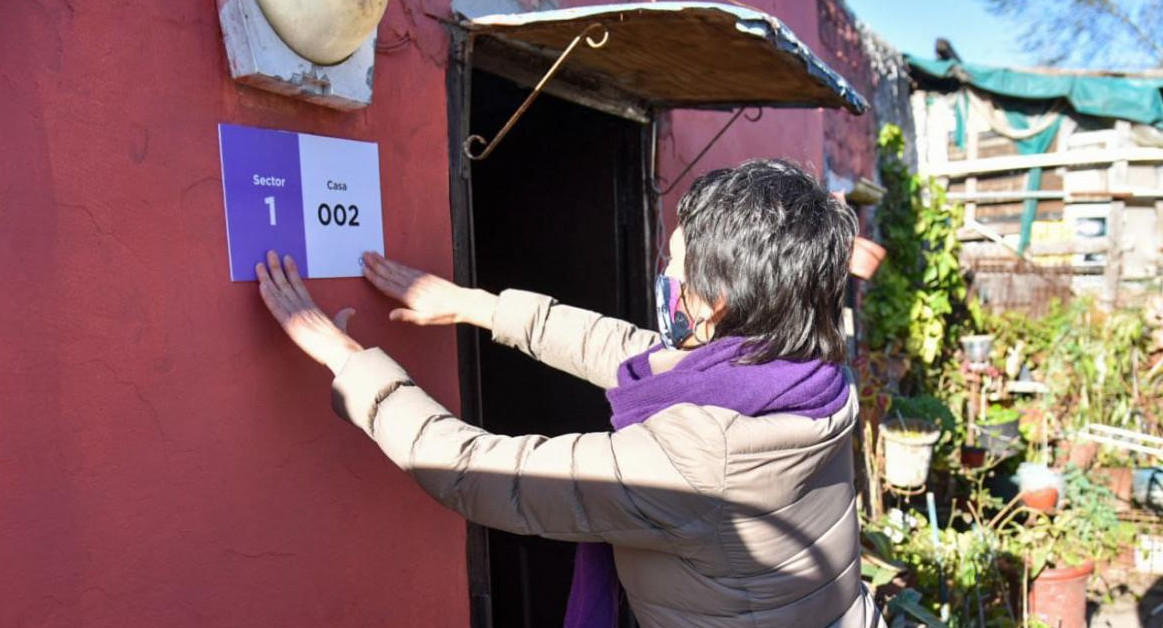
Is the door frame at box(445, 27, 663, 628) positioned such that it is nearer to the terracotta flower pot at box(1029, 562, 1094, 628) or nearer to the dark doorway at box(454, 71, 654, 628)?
the dark doorway at box(454, 71, 654, 628)

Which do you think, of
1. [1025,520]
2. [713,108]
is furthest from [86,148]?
[1025,520]

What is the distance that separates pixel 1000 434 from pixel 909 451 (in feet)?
6.77

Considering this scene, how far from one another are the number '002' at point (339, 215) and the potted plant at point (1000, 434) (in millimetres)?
6193

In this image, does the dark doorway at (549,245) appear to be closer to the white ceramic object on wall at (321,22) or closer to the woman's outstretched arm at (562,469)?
the white ceramic object on wall at (321,22)

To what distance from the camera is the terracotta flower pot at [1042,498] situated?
213 inches

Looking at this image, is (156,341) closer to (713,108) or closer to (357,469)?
(357,469)

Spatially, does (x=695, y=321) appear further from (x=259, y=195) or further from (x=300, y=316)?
(x=259, y=195)

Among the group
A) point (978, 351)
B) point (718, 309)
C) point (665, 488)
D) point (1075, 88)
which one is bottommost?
point (978, 351)

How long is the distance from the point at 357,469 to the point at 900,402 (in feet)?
16.8

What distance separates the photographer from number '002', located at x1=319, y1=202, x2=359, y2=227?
1695mm

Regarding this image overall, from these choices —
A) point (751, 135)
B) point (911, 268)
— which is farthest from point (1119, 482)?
point (751, 135)

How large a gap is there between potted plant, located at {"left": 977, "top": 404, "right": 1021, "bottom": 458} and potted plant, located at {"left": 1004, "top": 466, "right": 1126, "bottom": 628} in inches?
29.3

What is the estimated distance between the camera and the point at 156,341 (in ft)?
4.58

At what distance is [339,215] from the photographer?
1729 mm
